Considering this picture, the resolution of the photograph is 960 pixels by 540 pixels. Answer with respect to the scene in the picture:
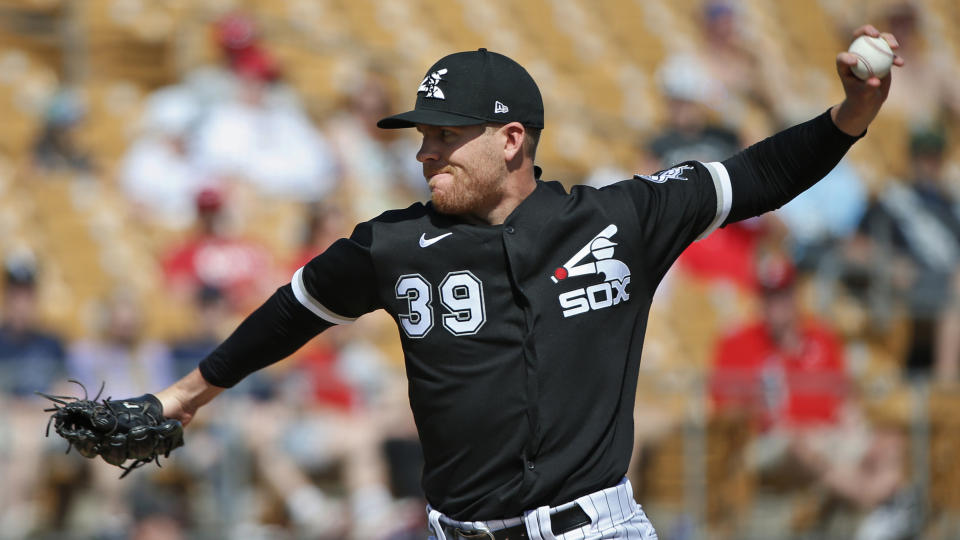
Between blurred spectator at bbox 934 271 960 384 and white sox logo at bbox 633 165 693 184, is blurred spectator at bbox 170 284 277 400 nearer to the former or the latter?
white sox logo at bbox 633 165 693 184

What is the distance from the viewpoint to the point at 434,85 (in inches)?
153

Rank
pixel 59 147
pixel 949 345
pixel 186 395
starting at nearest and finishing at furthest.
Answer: pixel 186 395 → pixel 949 345 → pixel 59 147

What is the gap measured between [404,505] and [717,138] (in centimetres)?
274

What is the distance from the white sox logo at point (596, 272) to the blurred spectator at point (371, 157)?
17.9ft

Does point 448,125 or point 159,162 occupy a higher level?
point 159,162

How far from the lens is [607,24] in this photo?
14.4 metres

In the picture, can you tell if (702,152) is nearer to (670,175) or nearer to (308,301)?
(670,175)

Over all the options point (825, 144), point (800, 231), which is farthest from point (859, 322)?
point (825, 144)

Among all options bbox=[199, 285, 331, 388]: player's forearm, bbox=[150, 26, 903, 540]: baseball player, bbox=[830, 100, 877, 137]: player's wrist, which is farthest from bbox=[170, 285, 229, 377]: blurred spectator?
bbox=[830, 100, 877, 137]: player's wrist

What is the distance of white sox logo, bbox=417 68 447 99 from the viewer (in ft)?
12.7

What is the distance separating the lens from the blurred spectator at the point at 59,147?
33.7 ft

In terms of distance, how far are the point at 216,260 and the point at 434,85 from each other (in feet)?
16.2

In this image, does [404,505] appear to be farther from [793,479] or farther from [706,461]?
[793,479]

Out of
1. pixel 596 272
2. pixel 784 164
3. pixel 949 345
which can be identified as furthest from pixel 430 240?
pixel 949 345
